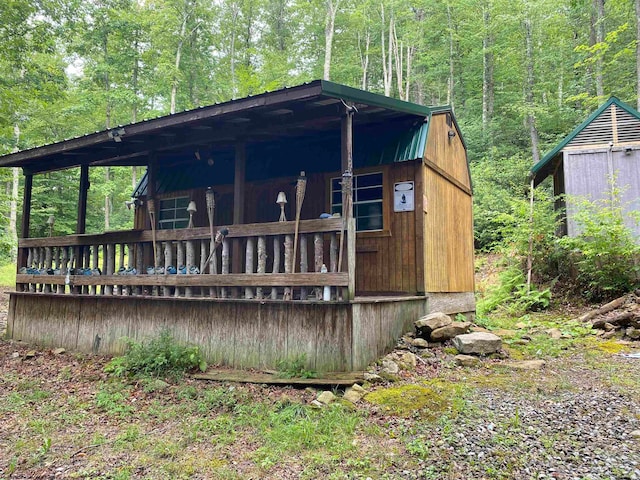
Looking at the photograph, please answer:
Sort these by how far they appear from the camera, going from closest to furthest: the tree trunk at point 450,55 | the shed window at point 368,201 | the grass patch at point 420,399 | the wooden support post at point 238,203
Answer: the grass patch at point 420,399, the wooden support post at point 238,203, the shed window at point 368,201, the tree trunk at point 450,55

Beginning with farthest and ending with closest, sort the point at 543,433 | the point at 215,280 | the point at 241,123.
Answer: the point at 241,123 → the point at 215,280 → the point at 543,433

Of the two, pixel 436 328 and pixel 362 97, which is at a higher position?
pixel 362 97

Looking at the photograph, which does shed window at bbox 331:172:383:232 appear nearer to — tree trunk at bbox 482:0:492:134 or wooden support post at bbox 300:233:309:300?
wooden support post at bbox 300:233:309:300

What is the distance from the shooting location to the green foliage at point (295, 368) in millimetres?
4965

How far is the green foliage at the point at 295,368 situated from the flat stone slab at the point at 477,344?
2.32 meters

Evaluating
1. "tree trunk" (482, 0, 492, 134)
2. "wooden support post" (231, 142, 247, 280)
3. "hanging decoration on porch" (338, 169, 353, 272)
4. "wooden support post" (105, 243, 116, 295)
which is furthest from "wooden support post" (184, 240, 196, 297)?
"tree trunk" (482, 0, 492, 134)

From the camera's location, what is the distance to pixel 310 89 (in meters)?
4.89

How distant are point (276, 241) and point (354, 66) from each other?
20.1 m

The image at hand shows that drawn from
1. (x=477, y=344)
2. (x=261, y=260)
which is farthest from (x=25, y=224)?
(x=477, y=344)

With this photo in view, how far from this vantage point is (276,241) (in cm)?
543

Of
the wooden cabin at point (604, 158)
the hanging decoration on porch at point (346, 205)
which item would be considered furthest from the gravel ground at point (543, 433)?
the wooden cabin at point (604, 158)

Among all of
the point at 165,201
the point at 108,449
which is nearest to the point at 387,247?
the point at 108,449

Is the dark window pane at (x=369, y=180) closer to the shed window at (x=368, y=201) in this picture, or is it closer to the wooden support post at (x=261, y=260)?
the shed window at (x=368, y=201)

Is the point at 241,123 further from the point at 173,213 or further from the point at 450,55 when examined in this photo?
the point at 450,55
